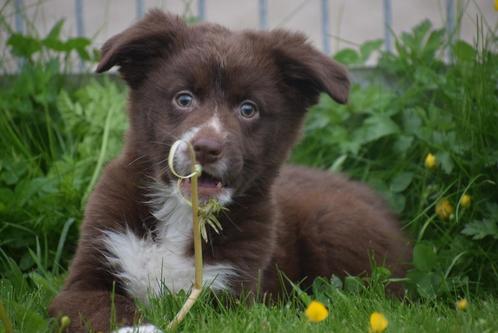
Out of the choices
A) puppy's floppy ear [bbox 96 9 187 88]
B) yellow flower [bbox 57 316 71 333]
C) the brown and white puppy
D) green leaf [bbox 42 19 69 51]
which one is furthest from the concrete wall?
yellow flower [bbox 57 316 71 333]

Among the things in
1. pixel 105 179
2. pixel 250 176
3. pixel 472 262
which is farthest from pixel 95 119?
pixel 472 262

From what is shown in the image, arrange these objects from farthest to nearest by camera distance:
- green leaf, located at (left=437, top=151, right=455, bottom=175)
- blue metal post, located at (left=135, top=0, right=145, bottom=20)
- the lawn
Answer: blue metal post, located at (left=135, top=0, right=145, bottom=20) → green leaf, located at (left=437, top=151, right=455, bottom=175) → the lawn

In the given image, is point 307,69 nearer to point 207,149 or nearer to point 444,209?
point 207,149

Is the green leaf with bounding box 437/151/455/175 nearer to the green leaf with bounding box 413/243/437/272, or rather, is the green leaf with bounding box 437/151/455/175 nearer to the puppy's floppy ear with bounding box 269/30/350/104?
the green leaf with bounding box 413/243/437/272

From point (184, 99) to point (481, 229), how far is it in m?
1.56

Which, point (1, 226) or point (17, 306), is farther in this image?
point (1, 226)

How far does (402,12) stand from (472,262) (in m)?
4.06

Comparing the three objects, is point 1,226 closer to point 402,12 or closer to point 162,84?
point 162,84

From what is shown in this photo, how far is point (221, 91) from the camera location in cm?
346

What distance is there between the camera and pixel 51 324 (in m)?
3.24

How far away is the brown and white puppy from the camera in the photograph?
11.2ft

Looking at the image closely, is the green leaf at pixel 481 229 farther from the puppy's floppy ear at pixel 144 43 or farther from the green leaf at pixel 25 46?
the green leaf at pixel 25 46

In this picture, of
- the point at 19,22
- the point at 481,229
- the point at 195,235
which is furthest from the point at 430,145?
the point at 19,22

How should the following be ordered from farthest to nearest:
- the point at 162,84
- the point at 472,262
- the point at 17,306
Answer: the point at 472,262, the point at 162,84, the point at 17,306
